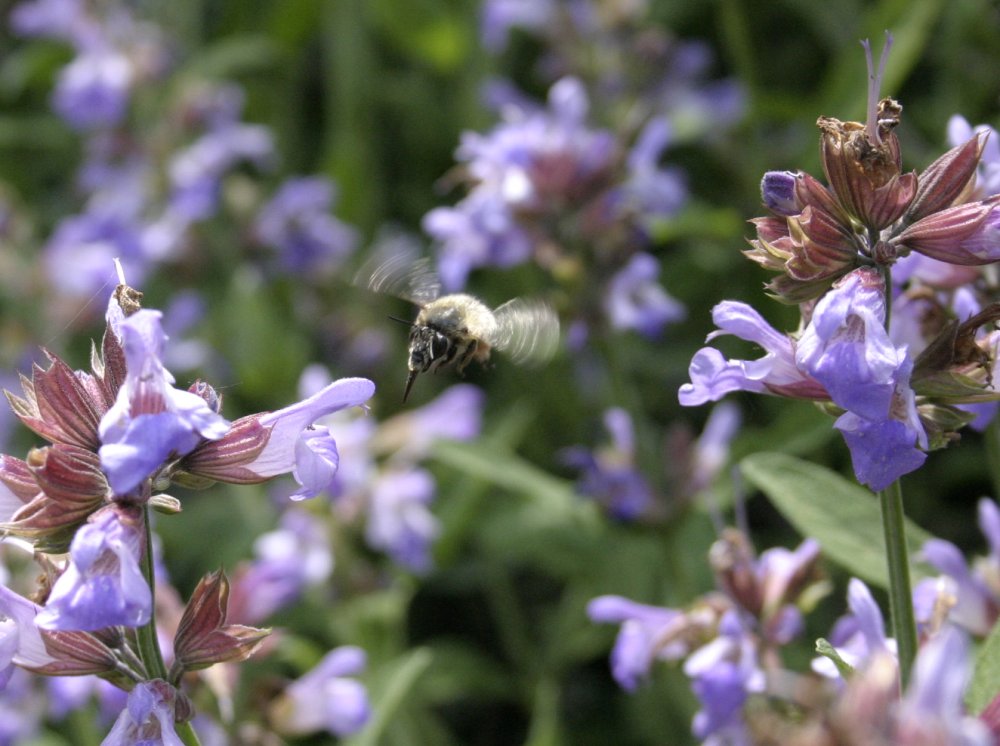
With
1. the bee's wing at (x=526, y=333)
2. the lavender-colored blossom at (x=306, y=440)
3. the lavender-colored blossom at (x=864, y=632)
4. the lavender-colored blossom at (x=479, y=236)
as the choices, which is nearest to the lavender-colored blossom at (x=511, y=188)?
the lavender-colored blossom at (x=479, y=236)

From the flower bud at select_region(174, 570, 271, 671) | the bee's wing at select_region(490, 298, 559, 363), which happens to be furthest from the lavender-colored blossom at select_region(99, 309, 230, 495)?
the bee's wing at select_region(490, 298, 559, 363)

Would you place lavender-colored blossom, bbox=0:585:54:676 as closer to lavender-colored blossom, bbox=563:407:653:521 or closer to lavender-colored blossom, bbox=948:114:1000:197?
lavender-colored blossom, bbox=948:114:1000:197

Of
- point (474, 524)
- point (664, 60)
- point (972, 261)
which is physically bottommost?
point (474, 524)

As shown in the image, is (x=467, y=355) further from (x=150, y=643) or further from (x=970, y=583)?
(x=150, y=643)

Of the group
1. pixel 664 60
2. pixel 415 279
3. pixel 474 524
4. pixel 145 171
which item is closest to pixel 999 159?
pixel 415 279

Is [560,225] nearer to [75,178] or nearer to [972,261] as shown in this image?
[972,261]

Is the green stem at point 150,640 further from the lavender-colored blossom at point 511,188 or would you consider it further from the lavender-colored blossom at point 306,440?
the lavender-colored blossom at point 511,188

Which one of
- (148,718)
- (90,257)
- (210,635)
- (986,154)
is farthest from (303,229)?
(148,718)
